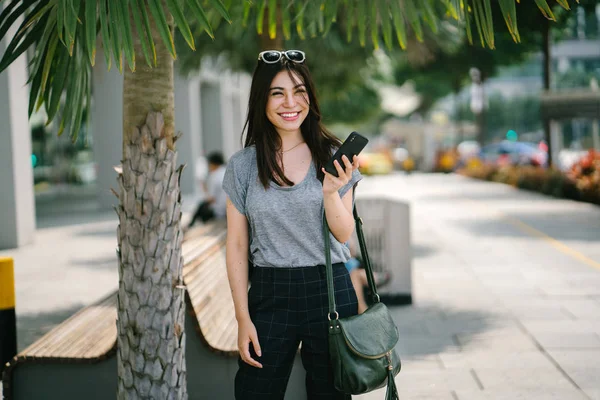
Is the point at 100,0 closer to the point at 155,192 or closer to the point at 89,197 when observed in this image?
the point at 155,192

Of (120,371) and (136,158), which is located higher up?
(136,158)

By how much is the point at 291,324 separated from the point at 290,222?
36 cm

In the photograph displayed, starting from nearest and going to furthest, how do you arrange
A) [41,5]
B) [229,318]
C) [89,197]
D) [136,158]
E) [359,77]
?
[41,5] → [136,158] → [229,318] → [359,77] → [89,197]

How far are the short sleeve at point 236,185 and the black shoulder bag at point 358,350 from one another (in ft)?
1.06

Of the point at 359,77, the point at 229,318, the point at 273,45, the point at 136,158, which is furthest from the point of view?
the point at 359,77

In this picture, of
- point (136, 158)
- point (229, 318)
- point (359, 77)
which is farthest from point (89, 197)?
point (136, 158)

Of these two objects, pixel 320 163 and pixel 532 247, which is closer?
pixel 320 163

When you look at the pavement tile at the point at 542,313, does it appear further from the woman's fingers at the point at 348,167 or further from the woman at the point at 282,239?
the woman's fingers at the point at 348,167

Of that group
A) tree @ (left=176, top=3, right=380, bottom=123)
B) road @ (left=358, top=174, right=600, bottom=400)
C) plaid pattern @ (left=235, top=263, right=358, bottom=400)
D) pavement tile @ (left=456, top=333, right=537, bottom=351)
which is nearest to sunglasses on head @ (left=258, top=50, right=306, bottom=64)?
plaid pattern @ (left=235, top=263, right=358, bottom=400)

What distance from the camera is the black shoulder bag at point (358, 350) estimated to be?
2830mm

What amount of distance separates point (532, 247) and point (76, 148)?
787 inches

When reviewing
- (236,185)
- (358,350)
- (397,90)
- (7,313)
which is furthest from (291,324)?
(397,90)

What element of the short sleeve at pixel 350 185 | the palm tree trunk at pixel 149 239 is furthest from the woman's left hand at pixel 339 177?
the palm tree trunk at pixel 149 239

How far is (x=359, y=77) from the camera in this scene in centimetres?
1852
